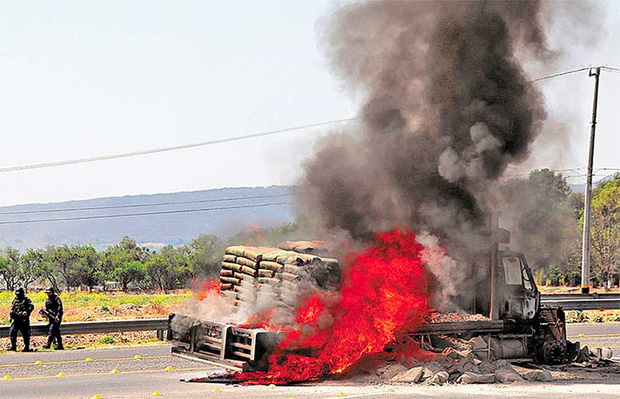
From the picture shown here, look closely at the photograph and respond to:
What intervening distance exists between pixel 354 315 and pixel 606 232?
155ft

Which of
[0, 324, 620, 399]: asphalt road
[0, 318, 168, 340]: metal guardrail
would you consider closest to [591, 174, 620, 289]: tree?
[0, 318, 168, 340]: metal guardrail

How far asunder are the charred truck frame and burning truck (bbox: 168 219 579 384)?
2cm

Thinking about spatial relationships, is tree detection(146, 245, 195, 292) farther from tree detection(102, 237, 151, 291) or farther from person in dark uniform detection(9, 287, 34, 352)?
person in dark uniform detection(9, 287, 34, 352)

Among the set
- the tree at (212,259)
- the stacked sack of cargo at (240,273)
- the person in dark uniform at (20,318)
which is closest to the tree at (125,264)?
the person in dark uniform at (20,318)

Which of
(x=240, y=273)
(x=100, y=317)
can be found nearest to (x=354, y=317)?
(x=240, y=273)

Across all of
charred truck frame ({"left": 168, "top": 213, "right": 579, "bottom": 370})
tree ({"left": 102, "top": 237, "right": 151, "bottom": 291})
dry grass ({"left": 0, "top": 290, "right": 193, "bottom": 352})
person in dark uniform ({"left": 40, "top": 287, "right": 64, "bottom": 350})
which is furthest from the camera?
tree ({"left": 102, "top": 237, "right": 151, "bottom": 291})

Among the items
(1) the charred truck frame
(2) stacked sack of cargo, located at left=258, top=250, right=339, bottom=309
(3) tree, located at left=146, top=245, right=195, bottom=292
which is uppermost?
(2) stacked sack of cargo, located at left=258, top=250, right=339, bottom=309

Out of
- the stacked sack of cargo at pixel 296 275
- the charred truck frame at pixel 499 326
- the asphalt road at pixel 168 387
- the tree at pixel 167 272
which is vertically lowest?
the tree at pixel 167 272

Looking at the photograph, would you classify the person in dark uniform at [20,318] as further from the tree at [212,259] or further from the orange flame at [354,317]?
the orange flame at [354,317]

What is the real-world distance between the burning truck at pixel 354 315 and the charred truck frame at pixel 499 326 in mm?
17

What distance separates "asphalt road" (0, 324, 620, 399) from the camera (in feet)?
40.7

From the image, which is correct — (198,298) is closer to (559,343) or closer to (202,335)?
(202,335)

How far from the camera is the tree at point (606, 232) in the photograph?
182 ft

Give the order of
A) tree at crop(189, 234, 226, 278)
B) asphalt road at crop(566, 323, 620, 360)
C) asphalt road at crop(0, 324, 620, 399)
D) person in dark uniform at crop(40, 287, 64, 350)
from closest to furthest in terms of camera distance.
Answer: asphalt road at crop(0, 324, 620, 399), tree at crop(189, 234, 226, 278), person in dark uniform at crop(40, 287, 64, 350), asphalt road at crop(566, 323, 620, 360)
